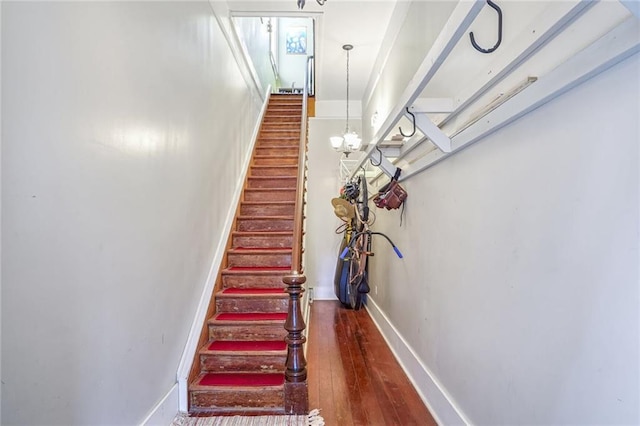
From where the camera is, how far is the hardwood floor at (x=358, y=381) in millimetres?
2049

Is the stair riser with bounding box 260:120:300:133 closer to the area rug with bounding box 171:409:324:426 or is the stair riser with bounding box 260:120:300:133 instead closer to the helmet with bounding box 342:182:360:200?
the helmet with bounding box 342:182:360:200

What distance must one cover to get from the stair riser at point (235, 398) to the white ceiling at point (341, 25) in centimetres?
323

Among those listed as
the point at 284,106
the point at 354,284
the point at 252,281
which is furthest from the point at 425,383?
the point at 284,106

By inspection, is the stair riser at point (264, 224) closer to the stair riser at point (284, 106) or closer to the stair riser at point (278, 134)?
the stair riser at point (278, 134)

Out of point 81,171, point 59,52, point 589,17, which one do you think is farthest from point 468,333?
point 59,52

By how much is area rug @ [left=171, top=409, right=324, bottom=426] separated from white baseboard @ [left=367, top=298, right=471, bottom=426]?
698mm

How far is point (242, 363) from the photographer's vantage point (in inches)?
91.3

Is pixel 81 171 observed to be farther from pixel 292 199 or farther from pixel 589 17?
pixel 292 199

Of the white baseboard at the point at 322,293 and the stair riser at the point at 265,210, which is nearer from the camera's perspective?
the stair riser at the point at 265,210

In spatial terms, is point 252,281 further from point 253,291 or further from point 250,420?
point 250,420

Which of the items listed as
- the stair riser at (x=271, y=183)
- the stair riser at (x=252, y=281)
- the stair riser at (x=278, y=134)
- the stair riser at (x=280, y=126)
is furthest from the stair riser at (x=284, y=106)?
the stair riser at (x=252, y=281)

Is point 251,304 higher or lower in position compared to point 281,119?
lower

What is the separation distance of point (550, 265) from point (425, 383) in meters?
1.51

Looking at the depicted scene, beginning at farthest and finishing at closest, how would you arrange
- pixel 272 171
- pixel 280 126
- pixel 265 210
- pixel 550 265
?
1. pixel 280 126
2. pixel 272 171
3. pixel 265 210
4. pixel 550 265
